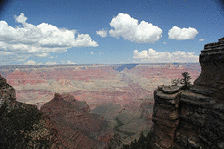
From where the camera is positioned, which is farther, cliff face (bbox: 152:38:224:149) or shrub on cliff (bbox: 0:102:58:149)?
cliff face (bbox: 152:38:224:149)

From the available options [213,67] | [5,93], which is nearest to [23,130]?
[5,93]

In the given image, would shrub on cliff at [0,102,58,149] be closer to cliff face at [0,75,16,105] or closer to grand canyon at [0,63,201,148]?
cliff face at [0,75,16,105]

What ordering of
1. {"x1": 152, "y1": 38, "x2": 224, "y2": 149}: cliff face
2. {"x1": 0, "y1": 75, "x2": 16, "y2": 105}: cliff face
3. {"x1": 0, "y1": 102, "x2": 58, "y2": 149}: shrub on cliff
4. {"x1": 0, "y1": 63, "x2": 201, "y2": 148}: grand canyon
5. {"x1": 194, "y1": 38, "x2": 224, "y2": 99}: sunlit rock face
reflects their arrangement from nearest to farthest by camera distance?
{"x1": 0, "y1": 102, "x2": 58, "y2": 149}: shrub on cliff → {"x1": 152, "y1": 38, "x2": 224, "y2": 149}: cliff face → {"x1": 194, "y1": 38, "x2": 224, "y2": 99}: sunlit rock face → {"x1": 0, "y1": 75, "x2": 16, "y2": 105}: cliff face → {"x1": 0, "y1": 63, "x2": 201, "y2": 148}: grand canyon

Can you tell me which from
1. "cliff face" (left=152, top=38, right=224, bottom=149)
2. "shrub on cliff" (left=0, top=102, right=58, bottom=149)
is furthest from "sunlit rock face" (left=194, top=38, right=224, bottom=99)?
"shrub on cliff" (left=0, top=102, right=58, bottom=149)

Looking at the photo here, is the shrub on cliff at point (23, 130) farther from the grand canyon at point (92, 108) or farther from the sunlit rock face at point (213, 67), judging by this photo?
the sunlit rock face at point (213, 67)

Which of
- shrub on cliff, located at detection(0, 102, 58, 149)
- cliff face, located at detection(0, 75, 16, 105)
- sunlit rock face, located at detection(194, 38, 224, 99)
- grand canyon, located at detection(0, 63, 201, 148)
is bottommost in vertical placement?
grand canyon, located at detection(0, 63, 201, 148)

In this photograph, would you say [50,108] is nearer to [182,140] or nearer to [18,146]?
[18,146]

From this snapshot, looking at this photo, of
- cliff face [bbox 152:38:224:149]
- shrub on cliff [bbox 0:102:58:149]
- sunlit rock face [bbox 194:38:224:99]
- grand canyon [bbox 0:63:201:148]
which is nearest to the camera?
shrub on cliff [bbox 0:102:58:149]

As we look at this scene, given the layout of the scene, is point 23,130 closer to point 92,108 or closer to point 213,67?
point 213,67
